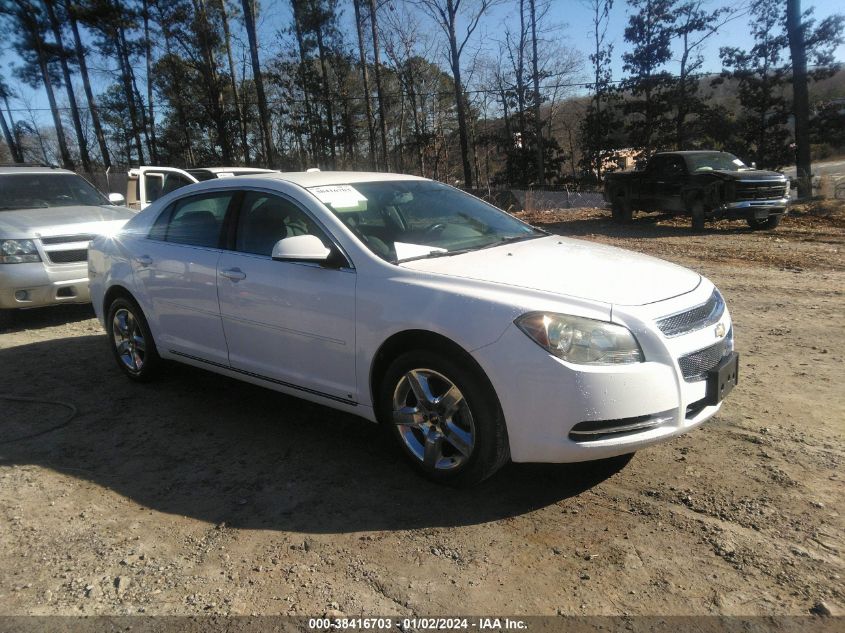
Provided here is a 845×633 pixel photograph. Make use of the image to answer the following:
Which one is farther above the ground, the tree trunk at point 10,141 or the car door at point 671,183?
the tree trunk at point 10,141

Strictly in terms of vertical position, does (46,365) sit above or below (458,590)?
above

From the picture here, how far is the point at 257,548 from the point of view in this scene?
9.68 feet

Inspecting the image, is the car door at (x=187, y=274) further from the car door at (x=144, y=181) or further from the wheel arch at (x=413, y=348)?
the car door at (x=144, y=181)

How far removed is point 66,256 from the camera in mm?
7410

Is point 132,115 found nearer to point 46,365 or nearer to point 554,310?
point 46,365

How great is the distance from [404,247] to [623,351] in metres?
1.40

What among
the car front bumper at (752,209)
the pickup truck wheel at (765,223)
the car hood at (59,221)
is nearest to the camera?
the car hood at (59,221)

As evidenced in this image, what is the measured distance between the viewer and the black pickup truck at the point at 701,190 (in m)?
13.4

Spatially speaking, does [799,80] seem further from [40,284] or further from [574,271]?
[40,284]

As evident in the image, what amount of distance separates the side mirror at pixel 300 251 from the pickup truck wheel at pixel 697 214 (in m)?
12.4

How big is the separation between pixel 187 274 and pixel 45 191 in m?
5.58

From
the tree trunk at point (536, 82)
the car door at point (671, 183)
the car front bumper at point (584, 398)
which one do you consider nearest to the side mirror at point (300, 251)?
the car front bumper at point (584, 398)

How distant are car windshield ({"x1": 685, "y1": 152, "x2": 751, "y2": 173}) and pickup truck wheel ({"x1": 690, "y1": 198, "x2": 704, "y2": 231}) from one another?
0.77 metres

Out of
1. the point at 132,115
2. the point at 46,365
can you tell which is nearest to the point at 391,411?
the point at 46,365
